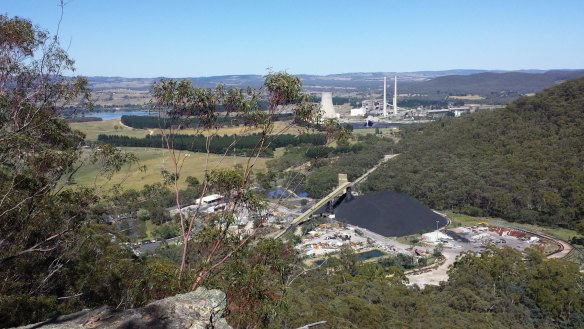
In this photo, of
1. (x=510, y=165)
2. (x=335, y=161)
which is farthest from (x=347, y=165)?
(x=510, y=165)

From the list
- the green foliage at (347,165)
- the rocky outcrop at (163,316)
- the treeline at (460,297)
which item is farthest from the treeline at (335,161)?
the rocky outcrop at (163,316)

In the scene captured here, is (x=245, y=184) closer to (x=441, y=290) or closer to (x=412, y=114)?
(x=441, y=290)

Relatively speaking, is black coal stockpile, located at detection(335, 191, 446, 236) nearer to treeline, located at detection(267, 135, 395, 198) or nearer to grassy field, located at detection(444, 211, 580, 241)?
grassy field, located at detection(444, 211, 580, 241)

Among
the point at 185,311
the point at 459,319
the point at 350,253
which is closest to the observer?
the point at 185,311

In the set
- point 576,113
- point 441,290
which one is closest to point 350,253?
point 441,290

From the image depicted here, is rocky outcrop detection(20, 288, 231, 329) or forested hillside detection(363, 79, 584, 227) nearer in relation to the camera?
rocky outcrop detection(20, 288, 231, 329)

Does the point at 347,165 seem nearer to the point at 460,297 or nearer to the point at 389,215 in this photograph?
the point at 389,215

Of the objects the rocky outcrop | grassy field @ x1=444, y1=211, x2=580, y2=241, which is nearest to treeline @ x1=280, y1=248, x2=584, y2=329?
the rocky outcrop
